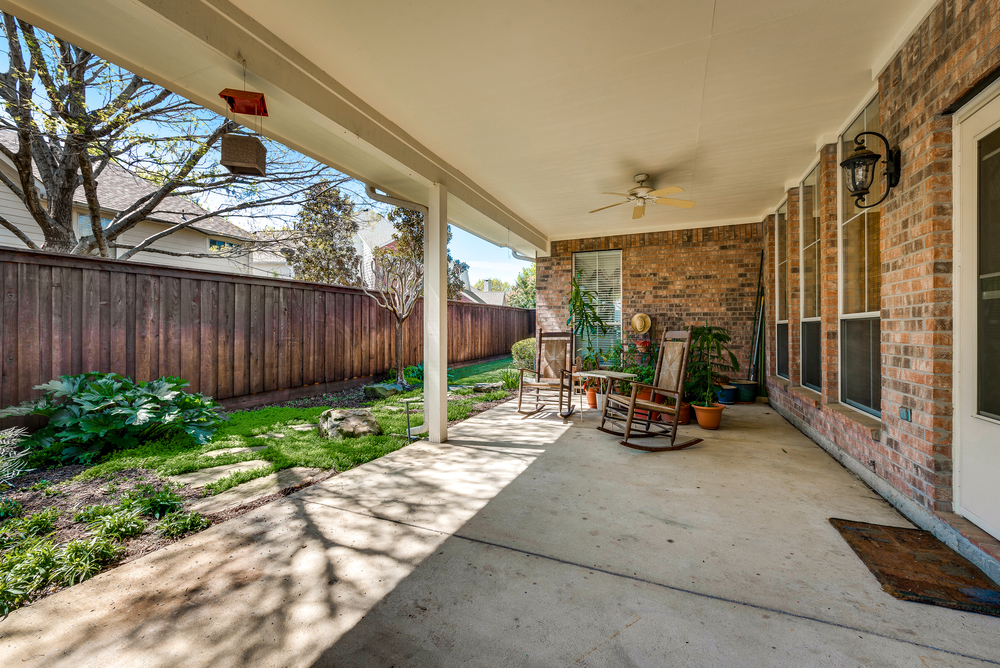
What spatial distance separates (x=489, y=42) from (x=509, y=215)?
3.47 meters

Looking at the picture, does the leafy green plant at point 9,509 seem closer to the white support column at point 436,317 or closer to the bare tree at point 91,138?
the white support column at point 436,317

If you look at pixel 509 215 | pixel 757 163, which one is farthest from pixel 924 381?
pixel 509 215

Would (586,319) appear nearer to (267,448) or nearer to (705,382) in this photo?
(705,382)

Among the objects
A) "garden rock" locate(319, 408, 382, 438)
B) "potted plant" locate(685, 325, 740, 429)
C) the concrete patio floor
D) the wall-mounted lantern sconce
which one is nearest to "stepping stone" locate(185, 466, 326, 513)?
the concrete patio floor

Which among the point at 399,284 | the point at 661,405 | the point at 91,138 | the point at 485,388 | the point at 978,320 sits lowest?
the point at 485,388

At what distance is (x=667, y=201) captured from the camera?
4609 mm

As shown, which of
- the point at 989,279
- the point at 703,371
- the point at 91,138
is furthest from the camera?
the point at 91,138

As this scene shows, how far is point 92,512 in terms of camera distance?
221cm

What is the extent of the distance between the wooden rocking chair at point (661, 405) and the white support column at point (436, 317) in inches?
65.5

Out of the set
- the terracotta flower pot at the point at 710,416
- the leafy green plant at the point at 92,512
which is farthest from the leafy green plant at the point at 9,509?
the terracotta flower pot at the point at 710,416

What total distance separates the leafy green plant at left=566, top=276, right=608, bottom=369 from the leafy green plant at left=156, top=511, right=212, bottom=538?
15.9 feet

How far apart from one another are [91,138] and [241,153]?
180 inches

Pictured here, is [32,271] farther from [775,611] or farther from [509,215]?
[775,611]

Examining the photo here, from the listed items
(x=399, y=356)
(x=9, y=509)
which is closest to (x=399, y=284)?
(x=399, y=356)
